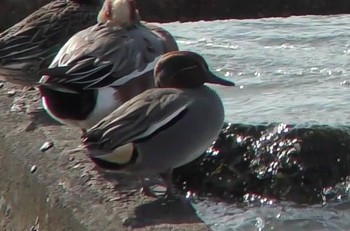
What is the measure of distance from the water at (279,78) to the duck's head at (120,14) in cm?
64

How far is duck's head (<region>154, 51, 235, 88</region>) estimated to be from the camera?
4406 millimetres

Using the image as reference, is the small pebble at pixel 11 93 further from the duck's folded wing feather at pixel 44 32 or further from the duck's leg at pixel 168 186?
the duck's leg at pixel 168 186

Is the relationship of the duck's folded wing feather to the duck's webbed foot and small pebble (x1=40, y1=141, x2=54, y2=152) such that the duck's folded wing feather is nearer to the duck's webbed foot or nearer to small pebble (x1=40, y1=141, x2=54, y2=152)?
small pebble (x1=40, y1=141, x2=54, y2=152)

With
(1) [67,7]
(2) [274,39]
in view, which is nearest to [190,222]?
(1) [67,7]

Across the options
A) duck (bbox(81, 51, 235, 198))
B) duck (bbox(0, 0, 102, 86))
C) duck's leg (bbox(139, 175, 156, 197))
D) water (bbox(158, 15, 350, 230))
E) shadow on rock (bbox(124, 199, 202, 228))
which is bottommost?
water (bbox(158, 15, 350, 230))

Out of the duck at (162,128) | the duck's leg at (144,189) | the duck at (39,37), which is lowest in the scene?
the duck's leg at (144,189)

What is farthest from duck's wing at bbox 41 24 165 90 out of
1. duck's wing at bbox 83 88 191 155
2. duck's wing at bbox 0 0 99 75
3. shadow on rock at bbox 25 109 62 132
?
duck's wing at bbox 0 0 99 75

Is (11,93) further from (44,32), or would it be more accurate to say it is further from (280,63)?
(280,63)

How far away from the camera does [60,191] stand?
13.9 feet

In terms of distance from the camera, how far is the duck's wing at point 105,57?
179 inches

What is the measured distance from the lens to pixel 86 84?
4539mm


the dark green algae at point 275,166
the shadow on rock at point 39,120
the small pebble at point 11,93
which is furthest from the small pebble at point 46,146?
the small pebble at point 11,93

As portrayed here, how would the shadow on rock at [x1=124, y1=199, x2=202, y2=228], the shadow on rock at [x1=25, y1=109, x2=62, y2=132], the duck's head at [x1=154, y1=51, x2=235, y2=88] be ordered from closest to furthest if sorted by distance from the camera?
the shadow on rock at [x1=124, y1=199, x2=202, y2=228] < the duck's head at [x1=154, y1=51, x2=235, y2=88] < the shadow on rock at [x1=25, y1=109, x2=62, y2=132]

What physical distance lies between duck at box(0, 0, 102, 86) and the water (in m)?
0.80
